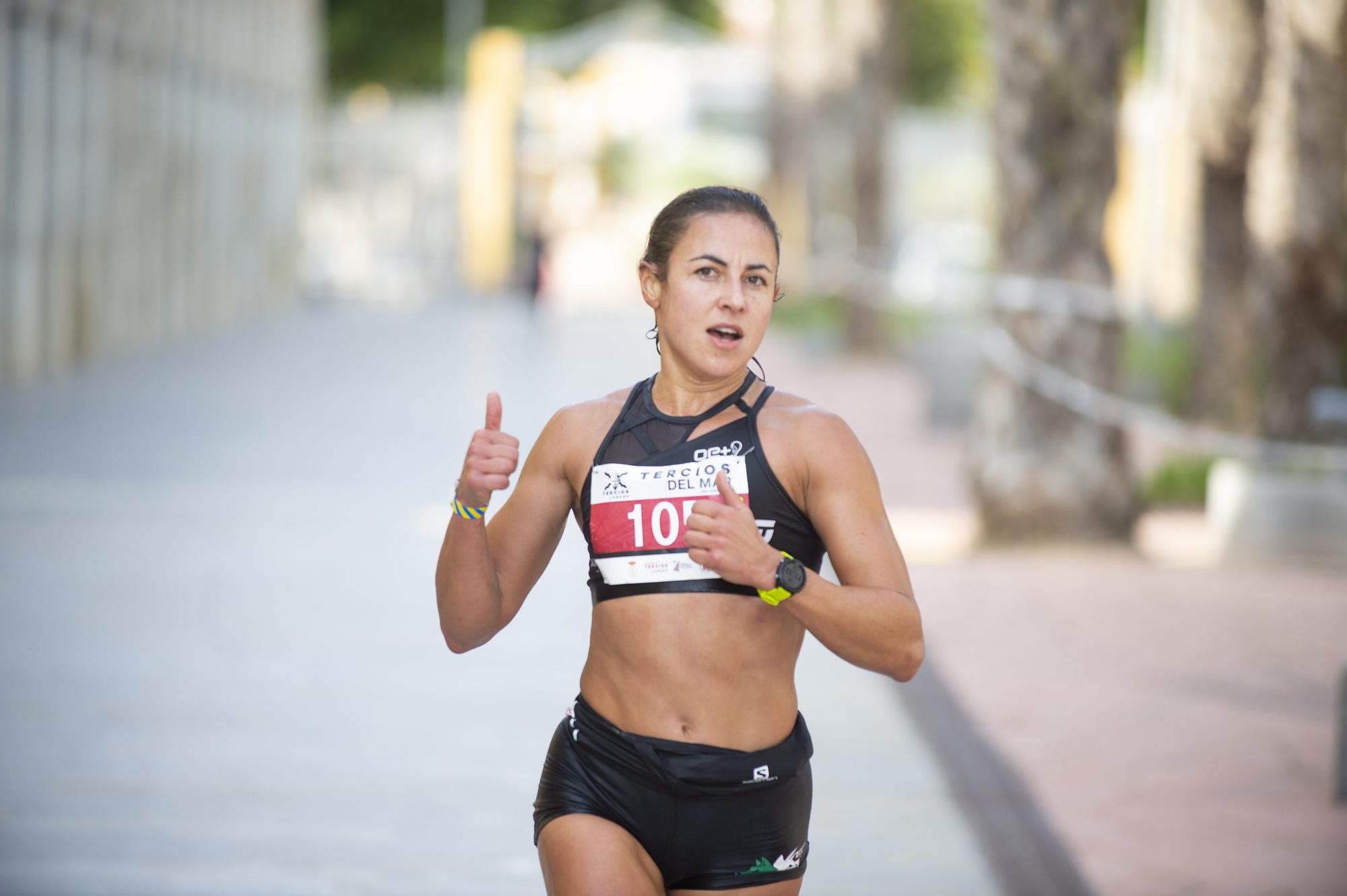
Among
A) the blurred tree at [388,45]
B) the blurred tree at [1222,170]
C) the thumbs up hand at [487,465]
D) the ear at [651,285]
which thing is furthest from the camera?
the blurred tree at [388,45]

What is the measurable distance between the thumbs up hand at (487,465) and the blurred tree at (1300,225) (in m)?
10.8

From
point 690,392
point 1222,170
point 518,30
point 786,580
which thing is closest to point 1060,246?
point 1222,170

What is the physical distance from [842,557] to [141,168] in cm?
2152

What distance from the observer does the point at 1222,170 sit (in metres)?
15.8

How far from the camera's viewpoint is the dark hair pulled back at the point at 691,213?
2.92 meters

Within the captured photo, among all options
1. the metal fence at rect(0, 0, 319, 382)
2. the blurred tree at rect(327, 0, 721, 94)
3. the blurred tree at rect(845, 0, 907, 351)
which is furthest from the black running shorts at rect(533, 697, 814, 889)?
the blurred tree at rect(327, 0, 721, 94)

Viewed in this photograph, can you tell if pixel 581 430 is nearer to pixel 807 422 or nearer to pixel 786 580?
pixel 807 422

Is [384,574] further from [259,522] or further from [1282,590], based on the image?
[1282,590]

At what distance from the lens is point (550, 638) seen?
8328 millimetres

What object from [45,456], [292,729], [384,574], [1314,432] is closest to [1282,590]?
[1314,432]

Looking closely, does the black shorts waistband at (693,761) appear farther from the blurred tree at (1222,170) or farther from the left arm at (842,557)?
the blurred tree at (1222,170)

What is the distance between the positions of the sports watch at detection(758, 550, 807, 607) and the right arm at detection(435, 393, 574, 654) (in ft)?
1.65

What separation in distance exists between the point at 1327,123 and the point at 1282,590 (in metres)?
4.19

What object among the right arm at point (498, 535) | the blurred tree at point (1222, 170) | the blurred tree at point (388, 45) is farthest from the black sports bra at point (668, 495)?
the blurred tree at point (388, 45)
